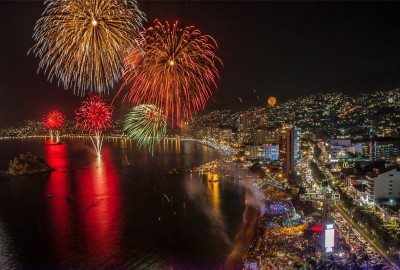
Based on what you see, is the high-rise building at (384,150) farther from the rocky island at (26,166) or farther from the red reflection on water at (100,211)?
the rocky island at (26,166)

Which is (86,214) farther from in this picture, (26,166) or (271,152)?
(271,152)

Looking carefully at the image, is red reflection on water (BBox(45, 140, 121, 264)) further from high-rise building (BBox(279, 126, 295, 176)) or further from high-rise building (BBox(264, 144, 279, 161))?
high-rise building (BBox(264, 144, 279, 161))

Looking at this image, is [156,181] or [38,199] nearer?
[38,199]

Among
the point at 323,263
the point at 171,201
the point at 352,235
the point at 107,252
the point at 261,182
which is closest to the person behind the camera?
the point at 323,263

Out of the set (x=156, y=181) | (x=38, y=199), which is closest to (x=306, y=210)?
(x=156, y=181)

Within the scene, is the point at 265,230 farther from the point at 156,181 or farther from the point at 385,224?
the point at 156,181

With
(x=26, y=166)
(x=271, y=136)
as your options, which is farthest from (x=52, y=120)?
(x=271, y=136)
